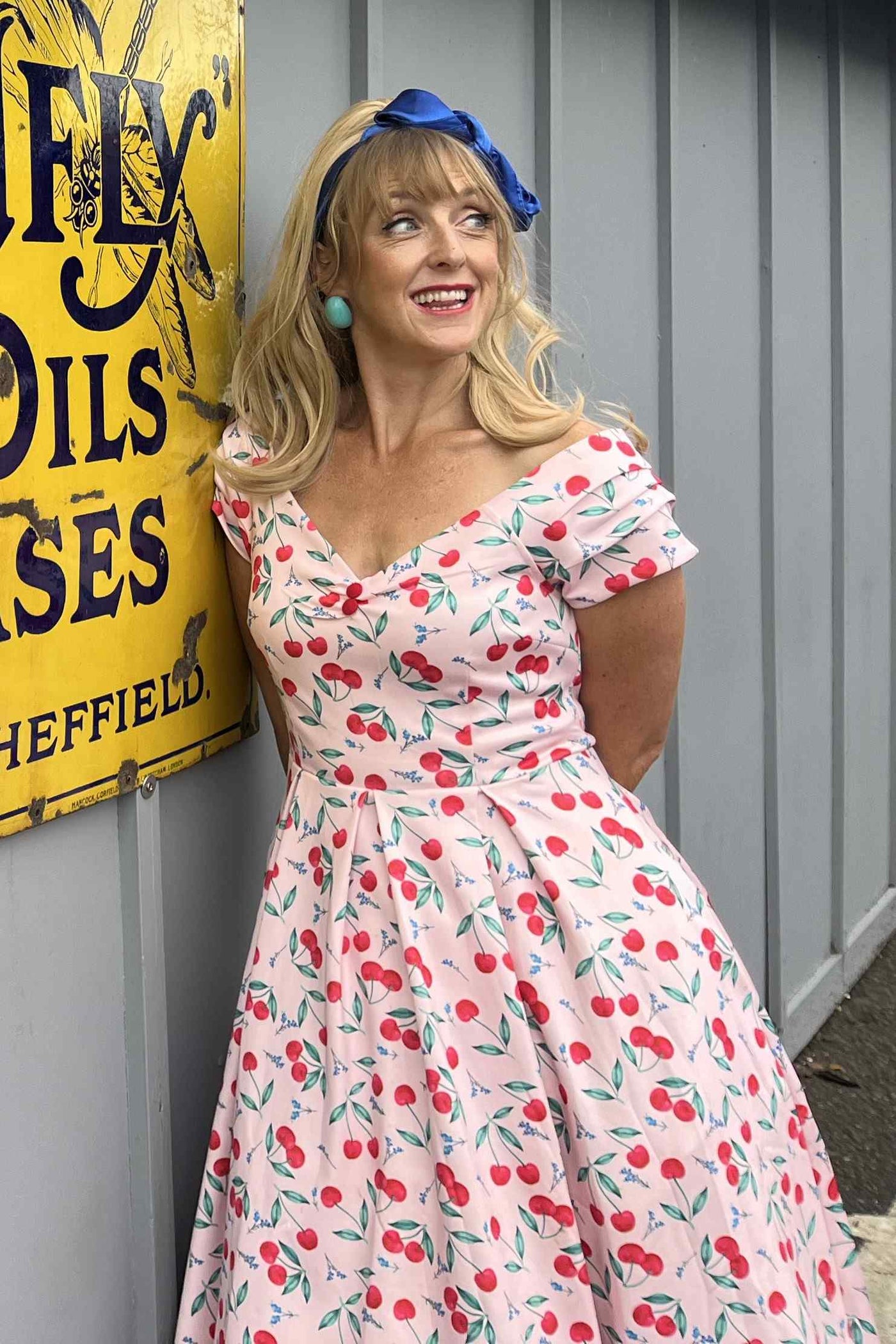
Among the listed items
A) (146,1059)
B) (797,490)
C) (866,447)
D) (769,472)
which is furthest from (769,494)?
(146,1059)

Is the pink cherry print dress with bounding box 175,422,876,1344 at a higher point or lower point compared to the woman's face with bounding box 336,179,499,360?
lower

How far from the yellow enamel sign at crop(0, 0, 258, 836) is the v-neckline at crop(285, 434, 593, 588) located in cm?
21

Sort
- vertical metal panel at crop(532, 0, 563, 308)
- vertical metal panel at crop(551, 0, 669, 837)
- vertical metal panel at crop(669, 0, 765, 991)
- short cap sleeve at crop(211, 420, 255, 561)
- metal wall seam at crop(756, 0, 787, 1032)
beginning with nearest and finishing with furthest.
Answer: short cap sleeve at crop(211, 420, 255, 561), vertical metal panel at crop(532, 0, 563, 308), vertical metal panel at crop(551, 0, 669, 837), vertical metal panel at crop(669, 0, 765, 991), metal wall seam at crop(756, 0, 787, 1032)

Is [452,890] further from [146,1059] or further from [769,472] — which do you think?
[769,472]

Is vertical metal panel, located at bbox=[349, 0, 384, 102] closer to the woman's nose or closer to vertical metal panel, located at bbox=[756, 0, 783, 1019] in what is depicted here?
the woman's nose

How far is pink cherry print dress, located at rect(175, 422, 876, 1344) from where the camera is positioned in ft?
6.80

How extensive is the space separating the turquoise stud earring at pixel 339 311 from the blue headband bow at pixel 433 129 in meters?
0.09

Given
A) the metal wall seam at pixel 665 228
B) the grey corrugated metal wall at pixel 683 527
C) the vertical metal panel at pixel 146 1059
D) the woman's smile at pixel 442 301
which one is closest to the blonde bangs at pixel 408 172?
the woman's smile at pixel 442 301

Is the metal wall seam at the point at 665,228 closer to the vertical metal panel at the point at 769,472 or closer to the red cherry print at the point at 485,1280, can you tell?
the vertical metal panel at the point at 769,472

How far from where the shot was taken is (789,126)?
4.46m

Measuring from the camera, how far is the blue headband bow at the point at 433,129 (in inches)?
84.4

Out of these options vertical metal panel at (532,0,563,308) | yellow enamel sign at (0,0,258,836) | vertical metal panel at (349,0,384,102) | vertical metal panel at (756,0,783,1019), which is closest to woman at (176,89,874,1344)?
yellow enamel sign at (0,0,258,836)

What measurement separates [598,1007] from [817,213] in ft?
10.5

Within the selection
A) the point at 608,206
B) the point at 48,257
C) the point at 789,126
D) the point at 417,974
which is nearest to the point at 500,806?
the point at 417,974
